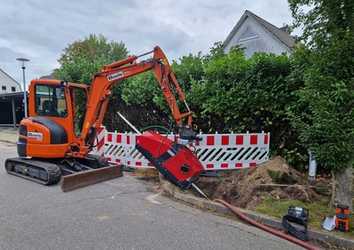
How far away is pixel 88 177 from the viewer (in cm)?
597

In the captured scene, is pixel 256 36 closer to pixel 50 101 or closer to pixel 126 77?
pixel 126 77

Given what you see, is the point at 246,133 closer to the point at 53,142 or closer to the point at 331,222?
the point at 331,222

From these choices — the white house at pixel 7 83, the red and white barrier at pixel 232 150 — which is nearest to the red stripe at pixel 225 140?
the red and white barrier at pixel 232 150

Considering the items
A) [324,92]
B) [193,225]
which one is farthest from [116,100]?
[324,92]

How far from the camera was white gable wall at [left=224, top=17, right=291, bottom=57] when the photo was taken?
53.5 ft

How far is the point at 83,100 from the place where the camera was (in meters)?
9.78

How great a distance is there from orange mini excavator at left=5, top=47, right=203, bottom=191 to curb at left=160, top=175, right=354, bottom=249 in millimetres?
859

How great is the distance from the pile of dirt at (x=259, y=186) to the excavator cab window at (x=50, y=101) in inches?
157

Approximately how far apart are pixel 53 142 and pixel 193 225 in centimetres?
425

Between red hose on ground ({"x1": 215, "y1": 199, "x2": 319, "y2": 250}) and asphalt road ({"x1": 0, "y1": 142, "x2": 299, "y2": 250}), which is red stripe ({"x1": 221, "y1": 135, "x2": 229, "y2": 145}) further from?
red hose on ground ({"x1": 215, "y1": 199, "x2": 319, "y2": 250})

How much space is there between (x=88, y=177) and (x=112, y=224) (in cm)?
237

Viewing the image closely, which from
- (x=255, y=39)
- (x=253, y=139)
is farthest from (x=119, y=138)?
(x=255, y=39)

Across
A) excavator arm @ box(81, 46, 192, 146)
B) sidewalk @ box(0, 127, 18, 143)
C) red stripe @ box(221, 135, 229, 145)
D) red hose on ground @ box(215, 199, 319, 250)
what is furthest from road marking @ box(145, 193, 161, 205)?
sidewalk @ box(0, 127, 18, 143)

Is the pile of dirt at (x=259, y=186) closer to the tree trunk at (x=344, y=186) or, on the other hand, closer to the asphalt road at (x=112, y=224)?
the tree trunk at (x=344, y=186)
